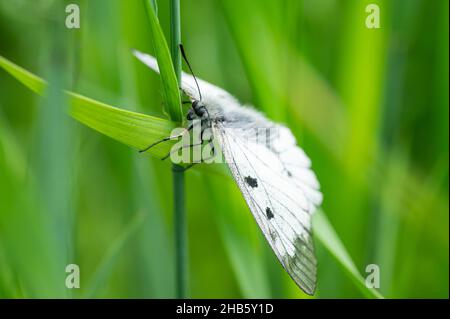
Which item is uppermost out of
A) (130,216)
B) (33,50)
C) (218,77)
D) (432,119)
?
(33,50)

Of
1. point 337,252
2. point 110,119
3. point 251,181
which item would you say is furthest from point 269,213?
point 110,119

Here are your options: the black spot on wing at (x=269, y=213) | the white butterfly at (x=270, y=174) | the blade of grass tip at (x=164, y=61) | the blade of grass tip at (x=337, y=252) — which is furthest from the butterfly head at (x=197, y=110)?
the blade of grass tip at (x=337, y=252)

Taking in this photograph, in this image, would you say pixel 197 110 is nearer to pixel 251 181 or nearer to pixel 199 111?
pixel 199 111

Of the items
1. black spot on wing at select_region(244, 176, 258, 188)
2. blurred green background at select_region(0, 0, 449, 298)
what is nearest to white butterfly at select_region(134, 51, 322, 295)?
black spot on wing at select_region(244, 176, 258, 188)

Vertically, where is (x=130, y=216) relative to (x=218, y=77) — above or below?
below

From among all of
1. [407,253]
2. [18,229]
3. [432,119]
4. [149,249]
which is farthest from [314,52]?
[18,229]

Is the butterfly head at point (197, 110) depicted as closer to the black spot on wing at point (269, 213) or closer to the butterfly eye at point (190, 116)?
the butterfly eye at point (190, 116)

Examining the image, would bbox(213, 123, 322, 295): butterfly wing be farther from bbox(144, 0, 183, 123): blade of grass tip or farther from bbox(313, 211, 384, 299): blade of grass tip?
bbox(144, 0, 183, 123): blade of grass tip

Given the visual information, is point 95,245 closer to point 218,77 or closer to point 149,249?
point 149,249
